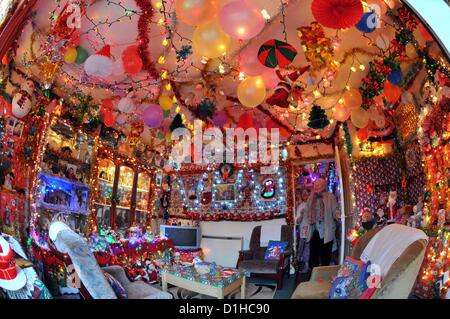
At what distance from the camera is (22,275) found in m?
2.74

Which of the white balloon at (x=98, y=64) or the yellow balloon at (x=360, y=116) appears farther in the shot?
the yellow balloon at (x=360, y=116)

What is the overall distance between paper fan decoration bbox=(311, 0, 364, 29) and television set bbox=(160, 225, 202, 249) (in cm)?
523

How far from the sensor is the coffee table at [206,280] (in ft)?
12.3

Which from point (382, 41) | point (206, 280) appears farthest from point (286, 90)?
point (206, 280)

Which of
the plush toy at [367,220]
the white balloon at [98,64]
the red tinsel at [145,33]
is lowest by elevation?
the plush toy at [367,220]

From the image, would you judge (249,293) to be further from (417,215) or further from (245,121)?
(245,121)

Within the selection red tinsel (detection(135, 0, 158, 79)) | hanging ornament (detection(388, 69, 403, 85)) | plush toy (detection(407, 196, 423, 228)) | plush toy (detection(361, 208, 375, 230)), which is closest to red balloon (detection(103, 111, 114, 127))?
red tinsel (detection(135, 0, 158, 79))

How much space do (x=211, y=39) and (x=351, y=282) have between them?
93.3 inches

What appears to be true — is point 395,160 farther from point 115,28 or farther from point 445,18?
point 115,28

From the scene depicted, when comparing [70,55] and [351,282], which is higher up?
[70,55]

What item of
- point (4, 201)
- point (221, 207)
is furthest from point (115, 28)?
point (221, 207)

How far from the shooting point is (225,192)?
7770 millimetres

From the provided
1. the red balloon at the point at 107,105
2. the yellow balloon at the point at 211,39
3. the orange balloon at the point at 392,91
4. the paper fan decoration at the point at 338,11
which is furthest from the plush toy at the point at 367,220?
the red balloon at the point at 107,105

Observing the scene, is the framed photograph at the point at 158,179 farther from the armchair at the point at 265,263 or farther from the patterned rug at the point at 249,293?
the patterned rug at the point at 249,293
